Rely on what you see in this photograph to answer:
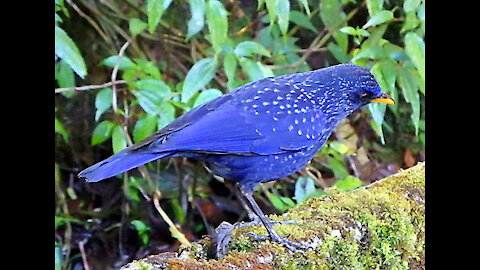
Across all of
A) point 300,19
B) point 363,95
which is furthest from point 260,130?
point 300,19

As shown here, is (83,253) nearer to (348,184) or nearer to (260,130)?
(348,184)

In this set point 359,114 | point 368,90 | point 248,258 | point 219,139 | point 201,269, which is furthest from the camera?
point 359,114

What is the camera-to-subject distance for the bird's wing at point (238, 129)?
2.19 metres

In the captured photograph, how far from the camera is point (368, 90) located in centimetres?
251

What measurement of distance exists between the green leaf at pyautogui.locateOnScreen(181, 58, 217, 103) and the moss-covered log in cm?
79

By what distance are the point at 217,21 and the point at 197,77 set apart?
29 centimetres

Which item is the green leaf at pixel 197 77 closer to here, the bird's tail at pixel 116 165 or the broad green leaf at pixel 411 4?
the bird's tail at pixel 116 165

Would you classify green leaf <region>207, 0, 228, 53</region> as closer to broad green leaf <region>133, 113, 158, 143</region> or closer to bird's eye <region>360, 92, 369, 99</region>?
broad green leaf <region>133, 113, 158, 143</region>

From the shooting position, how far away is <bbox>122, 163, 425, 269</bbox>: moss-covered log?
6.56ft

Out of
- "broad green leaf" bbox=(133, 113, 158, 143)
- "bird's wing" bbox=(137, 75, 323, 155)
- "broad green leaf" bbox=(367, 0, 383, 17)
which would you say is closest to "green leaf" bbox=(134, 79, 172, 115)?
"broad green leaf" bbox=(133, 113, 158, 143)

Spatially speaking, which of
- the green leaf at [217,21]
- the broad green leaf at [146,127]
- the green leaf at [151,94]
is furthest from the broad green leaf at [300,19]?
the broad green leaf at [146,127]
